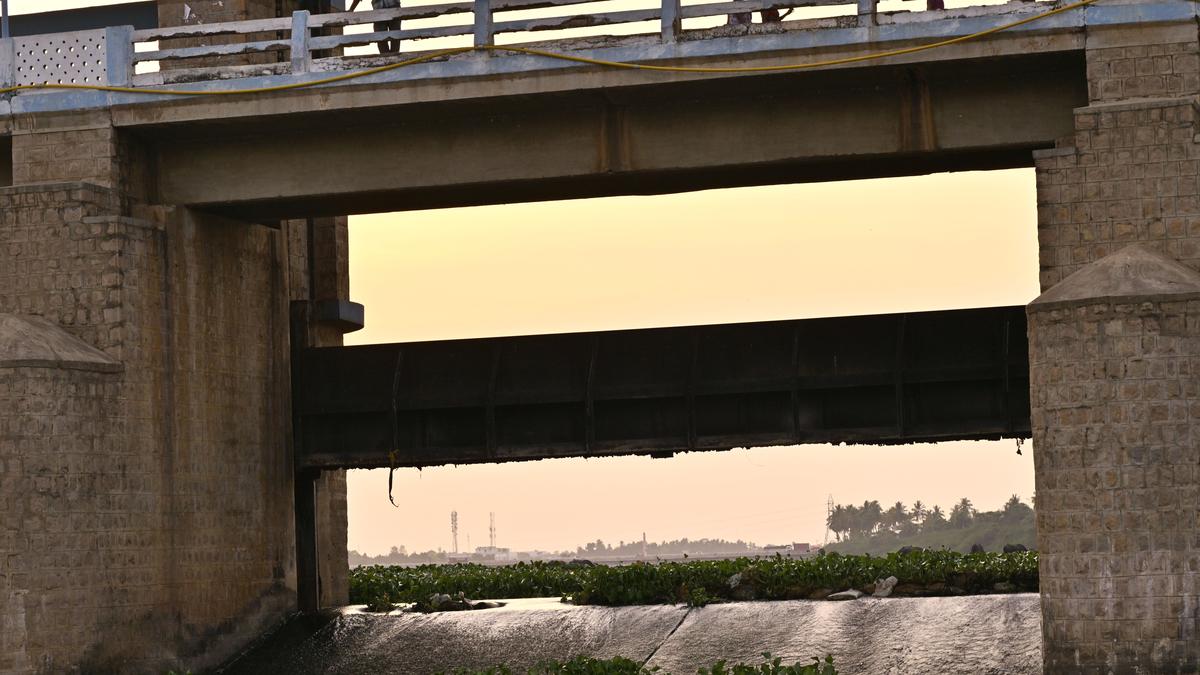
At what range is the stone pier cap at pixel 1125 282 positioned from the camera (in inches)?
883

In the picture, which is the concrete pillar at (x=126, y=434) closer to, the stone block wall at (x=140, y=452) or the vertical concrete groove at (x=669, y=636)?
the stone block wall at (x=140, y=452)

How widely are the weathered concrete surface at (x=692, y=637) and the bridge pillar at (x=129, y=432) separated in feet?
4.75

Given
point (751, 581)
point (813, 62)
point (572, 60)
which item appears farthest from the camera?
point (751, 581)

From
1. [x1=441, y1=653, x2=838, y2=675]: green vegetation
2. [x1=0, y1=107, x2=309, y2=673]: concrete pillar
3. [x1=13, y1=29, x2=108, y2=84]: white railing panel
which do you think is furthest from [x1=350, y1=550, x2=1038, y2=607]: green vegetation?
[x1=13, y1=29, x2=108, y2=84]: white railing panel

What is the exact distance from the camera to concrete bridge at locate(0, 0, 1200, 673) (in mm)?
22672

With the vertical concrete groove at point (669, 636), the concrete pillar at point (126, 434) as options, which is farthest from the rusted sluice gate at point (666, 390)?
the vertical concrete groove at point (669, 636)

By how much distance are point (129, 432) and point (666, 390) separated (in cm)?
827

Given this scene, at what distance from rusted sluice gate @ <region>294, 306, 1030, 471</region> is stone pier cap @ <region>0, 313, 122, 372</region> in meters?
5.17

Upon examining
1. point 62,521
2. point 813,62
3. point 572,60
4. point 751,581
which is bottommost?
point 751,581

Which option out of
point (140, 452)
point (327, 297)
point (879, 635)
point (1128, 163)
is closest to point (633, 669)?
point (879, 635)

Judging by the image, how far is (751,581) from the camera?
3023cm

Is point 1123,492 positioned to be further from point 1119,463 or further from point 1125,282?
point 1125,282

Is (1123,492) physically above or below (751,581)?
above

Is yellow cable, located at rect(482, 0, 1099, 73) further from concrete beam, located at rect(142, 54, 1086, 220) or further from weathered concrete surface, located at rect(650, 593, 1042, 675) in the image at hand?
weathered concrete surface, located at rect(650, 593, 1042, 675)
